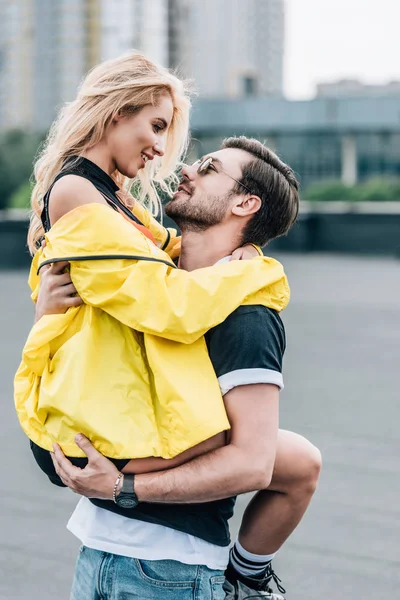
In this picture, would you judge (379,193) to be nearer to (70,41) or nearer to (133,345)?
(133,345)

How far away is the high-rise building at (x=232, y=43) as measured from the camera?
12006 centimetres

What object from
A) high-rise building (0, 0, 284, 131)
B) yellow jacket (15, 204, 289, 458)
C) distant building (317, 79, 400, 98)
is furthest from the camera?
high-rise building (0, 0, 284, 131)

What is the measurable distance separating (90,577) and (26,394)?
456 mm

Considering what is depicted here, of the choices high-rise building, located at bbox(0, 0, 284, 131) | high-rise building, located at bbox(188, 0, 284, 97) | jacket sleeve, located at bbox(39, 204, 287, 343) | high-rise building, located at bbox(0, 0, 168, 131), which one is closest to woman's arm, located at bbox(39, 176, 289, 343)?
jacket sleeve, located at bbox(39, 204, 287, 343)

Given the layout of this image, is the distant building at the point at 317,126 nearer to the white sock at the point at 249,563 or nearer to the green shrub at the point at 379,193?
the green shrub at the point at 379,193

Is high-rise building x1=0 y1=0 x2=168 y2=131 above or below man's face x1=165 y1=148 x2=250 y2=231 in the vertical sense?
below

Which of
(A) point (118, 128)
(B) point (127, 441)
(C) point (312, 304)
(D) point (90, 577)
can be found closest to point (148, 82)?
(A) point (118, 128)

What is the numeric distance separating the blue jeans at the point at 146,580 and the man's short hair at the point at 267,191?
2.75ft

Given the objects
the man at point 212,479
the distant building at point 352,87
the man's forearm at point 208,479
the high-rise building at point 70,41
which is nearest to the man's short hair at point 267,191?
the man at point 212,479

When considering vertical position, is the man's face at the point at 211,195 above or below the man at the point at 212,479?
above

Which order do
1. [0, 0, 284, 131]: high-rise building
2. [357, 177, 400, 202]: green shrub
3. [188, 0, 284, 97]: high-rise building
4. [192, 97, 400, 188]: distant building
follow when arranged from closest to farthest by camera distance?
[357, 177, 400, 202]: green shrub, [192, 97, 400, 188]: distant building, [0, 0, 284, 131]: high-rise building, [188, 0, 284, 97]: high-rise building

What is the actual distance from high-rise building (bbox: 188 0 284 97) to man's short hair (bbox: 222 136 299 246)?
109 m

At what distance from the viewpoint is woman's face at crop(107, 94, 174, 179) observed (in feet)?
7.75

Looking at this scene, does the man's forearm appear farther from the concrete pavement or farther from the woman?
the concrete pavement
